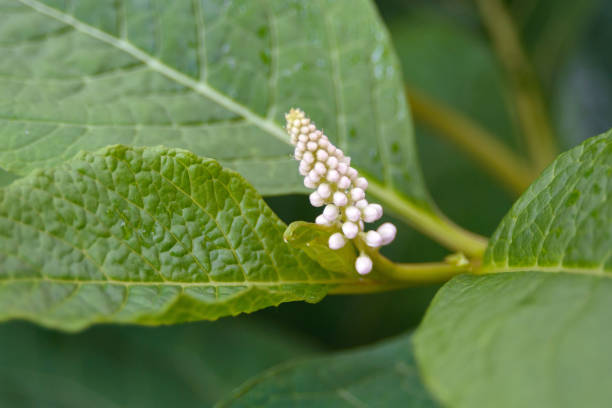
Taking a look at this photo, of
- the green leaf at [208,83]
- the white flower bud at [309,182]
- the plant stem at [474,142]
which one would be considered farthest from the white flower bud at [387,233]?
the plant stem at [474,142]

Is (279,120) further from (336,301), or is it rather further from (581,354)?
(336,301)

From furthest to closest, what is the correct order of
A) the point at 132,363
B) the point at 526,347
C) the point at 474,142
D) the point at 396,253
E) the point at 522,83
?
1. the point at 396,253
2. the point at 522,83
3. the point at 474,142
4. the point at 132,363
5. the point at 526,347

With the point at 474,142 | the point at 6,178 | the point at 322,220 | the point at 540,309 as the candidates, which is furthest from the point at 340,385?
the point at 474,142

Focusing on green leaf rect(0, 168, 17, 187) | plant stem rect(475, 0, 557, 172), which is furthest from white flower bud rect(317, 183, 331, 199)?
plant stem rect(475, 0, 557, 172)

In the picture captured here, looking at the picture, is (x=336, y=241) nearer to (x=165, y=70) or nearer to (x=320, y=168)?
(x=320, y=168)

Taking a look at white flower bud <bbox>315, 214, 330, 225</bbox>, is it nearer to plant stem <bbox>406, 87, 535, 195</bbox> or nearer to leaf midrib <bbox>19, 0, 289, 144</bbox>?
leaf midrib <bbox>19, 0, 289, 144</bbox>

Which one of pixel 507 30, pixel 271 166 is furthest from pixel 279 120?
pixel 507 30

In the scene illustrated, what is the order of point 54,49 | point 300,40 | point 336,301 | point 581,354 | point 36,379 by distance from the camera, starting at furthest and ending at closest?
1. point 336,301
2. point 36,379
3. point 300,40
4. point 54,49
5. point 581,354

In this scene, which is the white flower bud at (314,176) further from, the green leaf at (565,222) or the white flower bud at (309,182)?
the green leaf at (565,222)
